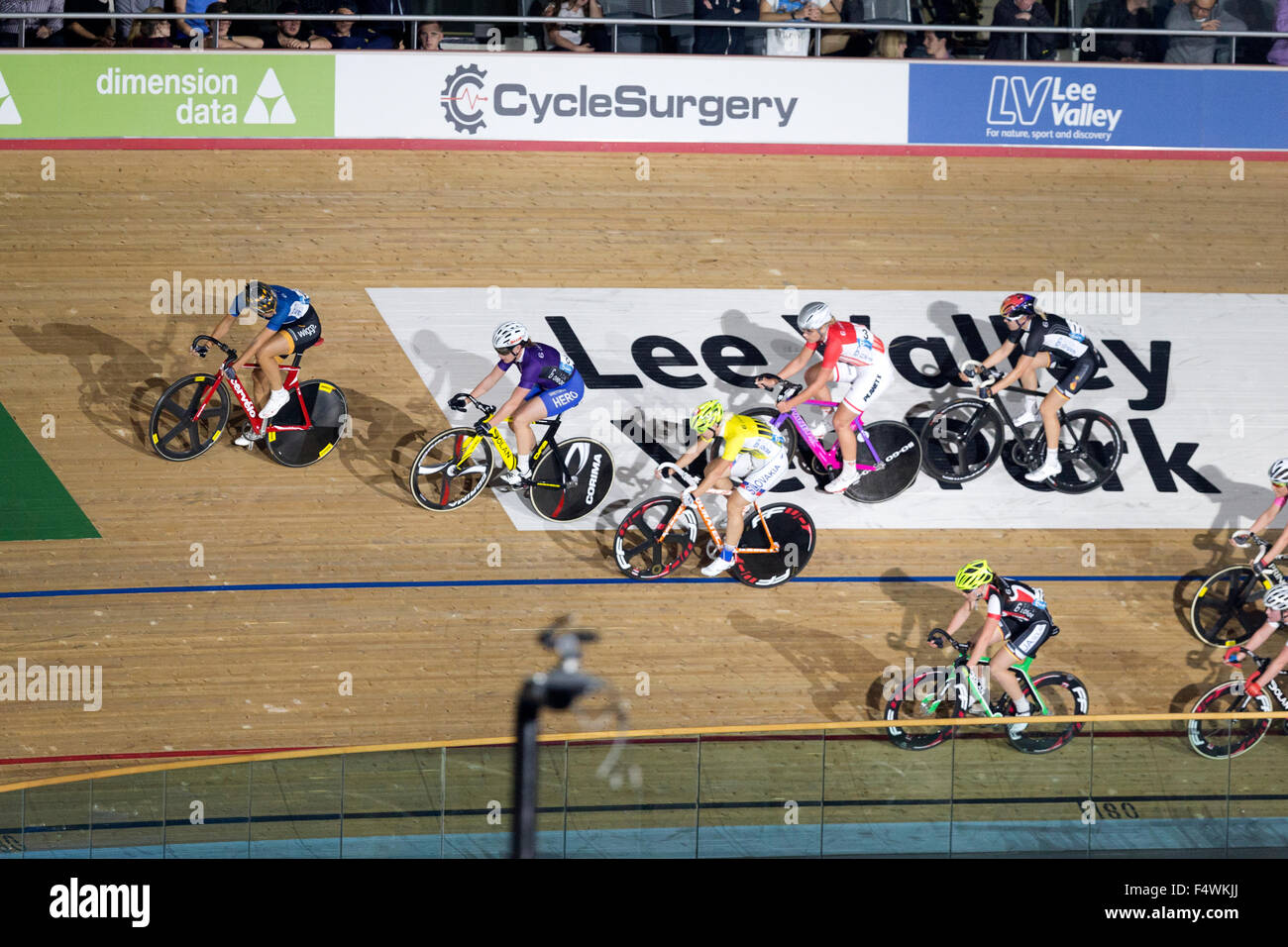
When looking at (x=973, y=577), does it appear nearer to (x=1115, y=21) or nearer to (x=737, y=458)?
(x=737, y=458)

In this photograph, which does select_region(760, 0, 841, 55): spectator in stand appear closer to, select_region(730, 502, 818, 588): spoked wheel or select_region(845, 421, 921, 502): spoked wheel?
select_region(845, 421, 921, 502): spoked wheel

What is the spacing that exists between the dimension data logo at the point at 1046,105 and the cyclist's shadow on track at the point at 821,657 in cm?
416

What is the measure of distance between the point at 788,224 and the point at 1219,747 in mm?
4630

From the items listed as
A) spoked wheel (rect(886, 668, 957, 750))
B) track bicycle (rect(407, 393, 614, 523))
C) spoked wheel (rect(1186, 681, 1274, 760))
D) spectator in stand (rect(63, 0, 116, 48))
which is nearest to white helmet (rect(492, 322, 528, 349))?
track bicycle (rect(407, 393, 614, 523))

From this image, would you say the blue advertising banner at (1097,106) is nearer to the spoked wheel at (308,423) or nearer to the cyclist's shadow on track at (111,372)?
the spoked wheel at (308,423)

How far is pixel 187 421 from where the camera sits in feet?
27.0

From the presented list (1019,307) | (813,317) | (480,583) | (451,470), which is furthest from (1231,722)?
(451,470)

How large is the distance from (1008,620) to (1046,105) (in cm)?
409

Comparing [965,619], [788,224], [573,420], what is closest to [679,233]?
[788,224]

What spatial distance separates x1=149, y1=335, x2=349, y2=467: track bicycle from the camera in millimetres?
8211

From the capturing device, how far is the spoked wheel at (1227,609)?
28.1 ft

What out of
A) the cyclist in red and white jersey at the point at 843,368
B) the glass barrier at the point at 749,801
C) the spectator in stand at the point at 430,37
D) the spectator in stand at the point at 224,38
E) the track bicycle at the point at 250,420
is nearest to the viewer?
the glass barrier at the point at 749,801

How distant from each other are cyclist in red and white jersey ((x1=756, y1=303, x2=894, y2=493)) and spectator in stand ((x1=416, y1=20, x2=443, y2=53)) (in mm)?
3481

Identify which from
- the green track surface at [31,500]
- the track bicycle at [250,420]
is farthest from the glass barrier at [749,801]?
the track bicycle at [250,420]
